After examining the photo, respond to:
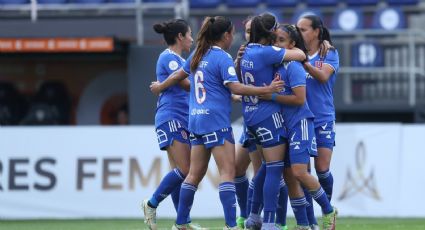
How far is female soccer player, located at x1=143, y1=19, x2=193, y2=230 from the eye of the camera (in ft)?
37.0

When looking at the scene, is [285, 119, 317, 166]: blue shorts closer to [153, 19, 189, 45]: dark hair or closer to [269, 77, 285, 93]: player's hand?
[269, 77, 285, 93]: player's hand

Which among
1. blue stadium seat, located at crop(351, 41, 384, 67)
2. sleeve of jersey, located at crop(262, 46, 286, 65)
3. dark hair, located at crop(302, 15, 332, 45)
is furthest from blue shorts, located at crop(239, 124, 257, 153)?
blue stadium seat, located at crop(351, 41, 384, 67)

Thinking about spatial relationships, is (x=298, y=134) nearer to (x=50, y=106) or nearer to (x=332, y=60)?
(x=332, y=60)

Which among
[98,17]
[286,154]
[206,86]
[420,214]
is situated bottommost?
[420,214]

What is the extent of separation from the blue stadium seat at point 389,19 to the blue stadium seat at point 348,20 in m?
0.31

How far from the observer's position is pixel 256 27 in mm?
10320

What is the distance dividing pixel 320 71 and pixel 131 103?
379 inches

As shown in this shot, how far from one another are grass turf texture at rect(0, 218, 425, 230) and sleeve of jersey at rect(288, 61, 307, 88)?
2683 mm

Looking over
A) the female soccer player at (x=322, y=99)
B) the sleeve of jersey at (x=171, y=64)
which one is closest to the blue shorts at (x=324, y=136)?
the female soccer player at (x=322, y=99)

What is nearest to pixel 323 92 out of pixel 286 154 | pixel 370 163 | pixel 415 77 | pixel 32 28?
pixel 286 154

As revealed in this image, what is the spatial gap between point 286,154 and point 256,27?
4.13ft

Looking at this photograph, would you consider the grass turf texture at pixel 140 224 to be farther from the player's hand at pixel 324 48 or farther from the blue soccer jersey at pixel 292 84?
the blue soccer jersey at pixel 292 84

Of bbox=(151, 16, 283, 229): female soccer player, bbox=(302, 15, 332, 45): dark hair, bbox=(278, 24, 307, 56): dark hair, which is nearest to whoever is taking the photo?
bbox=(151, 16, 283, 229): female soccer player

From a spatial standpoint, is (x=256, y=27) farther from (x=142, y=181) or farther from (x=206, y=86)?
(x=142, y=181)
